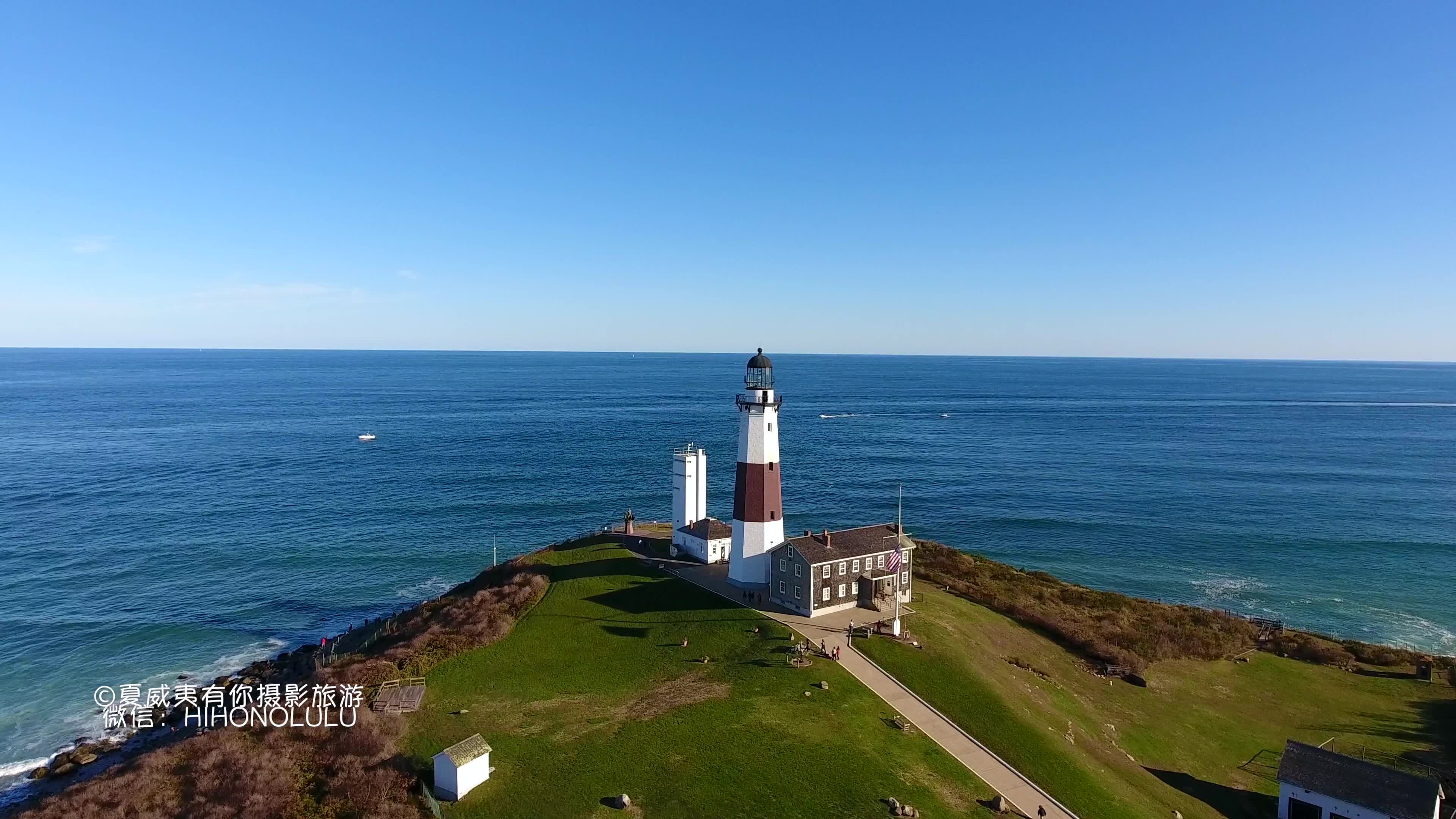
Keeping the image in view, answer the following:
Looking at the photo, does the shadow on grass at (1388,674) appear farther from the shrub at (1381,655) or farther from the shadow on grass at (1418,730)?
the shadow on grass at (1418,730)

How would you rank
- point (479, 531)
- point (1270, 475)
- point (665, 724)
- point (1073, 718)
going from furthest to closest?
point (1270, 475) < point (479, 531) < point (1073, 718) < point (665, 724)

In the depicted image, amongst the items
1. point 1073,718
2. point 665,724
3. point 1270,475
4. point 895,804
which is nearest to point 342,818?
point 665,724

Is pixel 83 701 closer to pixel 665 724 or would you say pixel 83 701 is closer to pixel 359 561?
pixel 359 561

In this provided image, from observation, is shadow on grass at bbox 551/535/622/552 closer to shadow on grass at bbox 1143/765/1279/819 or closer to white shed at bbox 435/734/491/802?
white shed at bbox 435/734/491/802

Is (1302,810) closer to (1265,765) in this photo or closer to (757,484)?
(1265,765)

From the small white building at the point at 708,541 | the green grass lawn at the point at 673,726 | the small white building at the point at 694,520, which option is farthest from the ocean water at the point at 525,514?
the small white building at the point at 708,541
